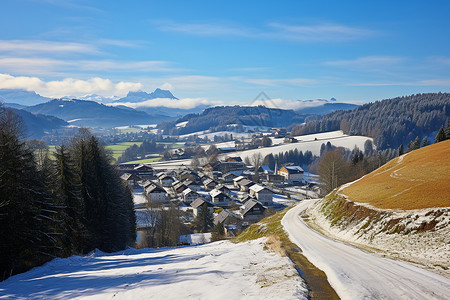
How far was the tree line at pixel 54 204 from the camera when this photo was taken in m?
19.2

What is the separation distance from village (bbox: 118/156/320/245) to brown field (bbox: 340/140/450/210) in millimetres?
25851

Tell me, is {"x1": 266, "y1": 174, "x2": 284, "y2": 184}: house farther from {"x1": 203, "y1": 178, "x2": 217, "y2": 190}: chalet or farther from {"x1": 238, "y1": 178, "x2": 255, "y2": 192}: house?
{"x1": 203, "y1": 178, "x2": 217, "y2": 190}: chalet

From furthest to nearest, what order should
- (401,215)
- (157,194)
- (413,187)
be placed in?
(157,194)
(413,187)
(401,215)

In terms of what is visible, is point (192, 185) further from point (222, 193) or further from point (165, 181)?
point (222, 193)

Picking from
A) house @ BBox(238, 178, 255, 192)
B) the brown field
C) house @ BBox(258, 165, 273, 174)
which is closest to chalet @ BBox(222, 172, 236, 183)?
house @ BBox(238, 178, 255, 192)

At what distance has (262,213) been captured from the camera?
6319 centimetres

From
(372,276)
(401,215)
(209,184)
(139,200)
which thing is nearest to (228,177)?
(209,184)

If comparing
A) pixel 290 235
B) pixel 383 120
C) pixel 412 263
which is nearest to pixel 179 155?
pixel 383 120

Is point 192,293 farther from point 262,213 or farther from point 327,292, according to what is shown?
point 262,213

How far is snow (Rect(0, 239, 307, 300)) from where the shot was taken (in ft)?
39.5

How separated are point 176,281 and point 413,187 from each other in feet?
78.0

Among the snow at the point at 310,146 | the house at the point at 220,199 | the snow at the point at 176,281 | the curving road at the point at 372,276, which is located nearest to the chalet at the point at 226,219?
the house at the point at 220,199

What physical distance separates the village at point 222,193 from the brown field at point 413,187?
25.9 meters

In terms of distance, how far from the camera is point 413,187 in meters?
26.9
